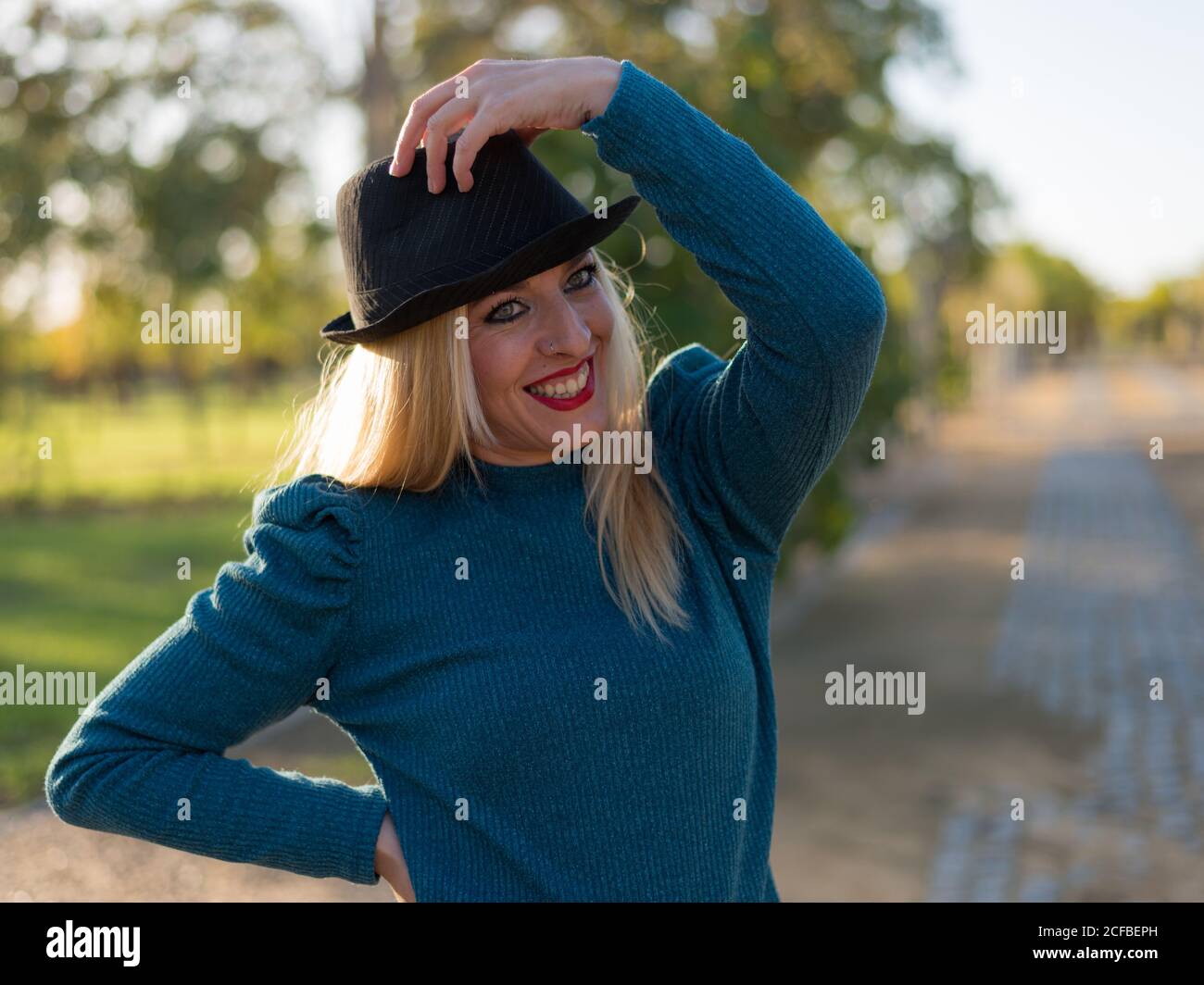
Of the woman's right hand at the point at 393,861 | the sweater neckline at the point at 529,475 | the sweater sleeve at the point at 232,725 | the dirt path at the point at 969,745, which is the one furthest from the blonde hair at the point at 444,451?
the dirt path at the point at 969,745

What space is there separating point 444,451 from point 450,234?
1.06ft

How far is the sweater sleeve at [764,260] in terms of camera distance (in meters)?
1.79

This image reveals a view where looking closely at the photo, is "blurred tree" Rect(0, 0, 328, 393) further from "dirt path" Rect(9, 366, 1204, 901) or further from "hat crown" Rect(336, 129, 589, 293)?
"hat crown" Rect(336, 129, 589, 293)

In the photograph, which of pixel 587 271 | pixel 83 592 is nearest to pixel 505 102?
pixel 587 271

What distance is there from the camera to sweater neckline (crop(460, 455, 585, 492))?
78.9 inches

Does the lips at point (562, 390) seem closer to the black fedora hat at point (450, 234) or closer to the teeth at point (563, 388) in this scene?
the teeth at point (563, 388)

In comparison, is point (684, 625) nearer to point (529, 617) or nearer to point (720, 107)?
point (529, 617)

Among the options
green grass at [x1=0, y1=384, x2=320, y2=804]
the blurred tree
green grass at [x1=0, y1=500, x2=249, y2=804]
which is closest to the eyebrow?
green grass at [x1=0, y1=384, x2=320, y2=804]

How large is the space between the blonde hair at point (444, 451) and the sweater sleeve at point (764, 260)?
0.74 feet

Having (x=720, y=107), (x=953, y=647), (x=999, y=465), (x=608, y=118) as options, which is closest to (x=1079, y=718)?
(x=953, y=647)

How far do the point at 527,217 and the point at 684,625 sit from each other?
0.65 m

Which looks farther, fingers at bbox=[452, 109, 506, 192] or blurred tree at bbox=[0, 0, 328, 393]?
blurred tree at bbox=[0, 0, 328, 393]

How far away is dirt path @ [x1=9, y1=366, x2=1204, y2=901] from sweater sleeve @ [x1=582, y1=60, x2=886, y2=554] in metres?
3.73

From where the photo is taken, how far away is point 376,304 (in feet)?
6.28
